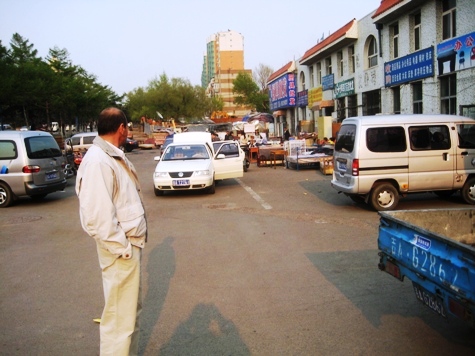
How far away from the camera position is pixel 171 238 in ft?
27.2

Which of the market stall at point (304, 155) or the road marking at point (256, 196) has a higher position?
the market stall at point (304, 155)

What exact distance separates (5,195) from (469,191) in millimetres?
11468

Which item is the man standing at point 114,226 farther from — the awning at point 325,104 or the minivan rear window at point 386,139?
the awning at point 325,104

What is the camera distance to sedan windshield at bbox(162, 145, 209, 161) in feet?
47.5

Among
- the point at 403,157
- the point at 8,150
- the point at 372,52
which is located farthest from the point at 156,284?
the point at 372,52

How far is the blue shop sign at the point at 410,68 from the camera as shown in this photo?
18353 mm

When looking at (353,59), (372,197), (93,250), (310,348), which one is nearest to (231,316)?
(310,348)

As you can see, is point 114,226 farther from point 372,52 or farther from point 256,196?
point 372,52

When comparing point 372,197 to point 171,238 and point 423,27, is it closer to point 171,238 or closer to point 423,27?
point 171,238

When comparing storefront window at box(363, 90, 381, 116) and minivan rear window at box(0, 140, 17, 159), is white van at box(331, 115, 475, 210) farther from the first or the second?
storefront window at box(363, 90, 381, 116)

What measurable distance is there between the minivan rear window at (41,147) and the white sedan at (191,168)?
2.92m

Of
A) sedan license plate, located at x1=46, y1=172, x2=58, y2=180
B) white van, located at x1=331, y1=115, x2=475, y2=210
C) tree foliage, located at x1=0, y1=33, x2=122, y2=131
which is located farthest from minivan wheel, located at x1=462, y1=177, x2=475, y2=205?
tree foliage, located at x1=0, y1=33, x2=122, y2=131

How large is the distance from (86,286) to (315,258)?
313 centimetres

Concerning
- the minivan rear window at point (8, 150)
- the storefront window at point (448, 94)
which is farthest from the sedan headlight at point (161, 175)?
the storefront window at point (448, 94)
